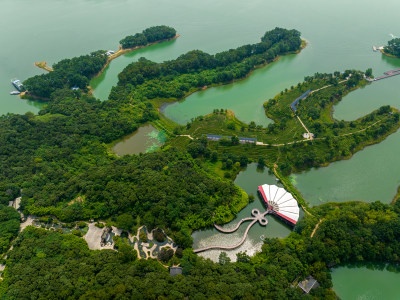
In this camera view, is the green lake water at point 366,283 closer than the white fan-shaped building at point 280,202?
Yes

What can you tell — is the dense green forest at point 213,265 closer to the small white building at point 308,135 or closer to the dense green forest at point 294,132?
the dense green forest at point 294,132

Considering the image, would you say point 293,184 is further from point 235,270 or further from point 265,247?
point 235,270

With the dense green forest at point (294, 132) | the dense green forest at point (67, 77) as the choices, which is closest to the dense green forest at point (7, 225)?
the dense green forest at point (294, 132)

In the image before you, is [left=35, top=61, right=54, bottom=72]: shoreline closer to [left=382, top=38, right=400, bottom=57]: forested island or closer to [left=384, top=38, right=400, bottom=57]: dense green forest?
[left=382, top=38, right=400, bottom=57]: forested island

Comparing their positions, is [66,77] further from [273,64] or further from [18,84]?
[273,64]

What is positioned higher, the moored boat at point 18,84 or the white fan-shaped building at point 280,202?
the moored boat at point 18,84

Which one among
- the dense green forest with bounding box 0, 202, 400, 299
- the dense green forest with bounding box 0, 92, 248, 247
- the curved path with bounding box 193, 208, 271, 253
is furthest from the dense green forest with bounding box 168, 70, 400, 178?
the dense green forest with bounding box 0, 202, 400, 299

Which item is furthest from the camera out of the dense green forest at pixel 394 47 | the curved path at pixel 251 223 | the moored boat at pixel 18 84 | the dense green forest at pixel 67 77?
the dense green forest at pixel 394 47
